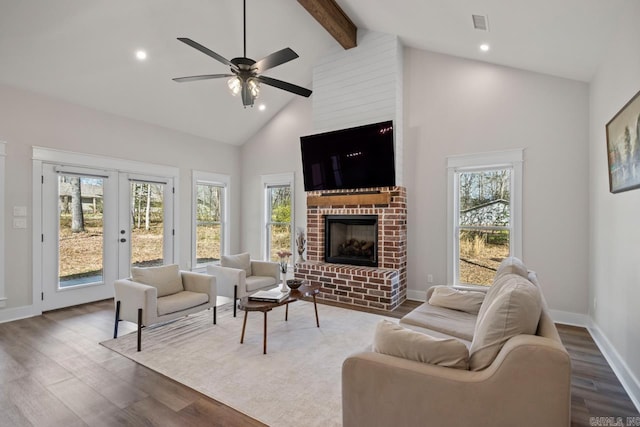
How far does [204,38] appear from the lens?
4.36 metres

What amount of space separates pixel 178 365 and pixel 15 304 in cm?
295

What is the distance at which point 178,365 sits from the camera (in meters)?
2.85

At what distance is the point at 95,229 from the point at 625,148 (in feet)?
20.7

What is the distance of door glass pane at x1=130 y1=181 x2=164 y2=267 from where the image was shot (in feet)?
17.9

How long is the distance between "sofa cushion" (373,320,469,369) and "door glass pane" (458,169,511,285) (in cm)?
335

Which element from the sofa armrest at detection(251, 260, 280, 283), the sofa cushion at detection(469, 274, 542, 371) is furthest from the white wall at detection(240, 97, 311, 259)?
the sofa cushion at detection(469, 274, 542, 371)

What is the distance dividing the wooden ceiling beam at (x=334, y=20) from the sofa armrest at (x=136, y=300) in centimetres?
371

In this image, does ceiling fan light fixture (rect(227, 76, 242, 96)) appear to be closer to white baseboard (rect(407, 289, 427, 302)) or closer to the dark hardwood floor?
the dark hardwood floor

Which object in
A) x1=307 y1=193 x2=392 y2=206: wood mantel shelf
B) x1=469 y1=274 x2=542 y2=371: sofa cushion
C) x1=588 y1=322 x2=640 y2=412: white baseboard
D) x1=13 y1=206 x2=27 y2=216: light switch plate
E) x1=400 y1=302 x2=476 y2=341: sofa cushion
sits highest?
x1=307 y1=193 x2=392 y2=206: wood mantel shelf

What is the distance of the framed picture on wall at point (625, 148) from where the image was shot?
7.34ft

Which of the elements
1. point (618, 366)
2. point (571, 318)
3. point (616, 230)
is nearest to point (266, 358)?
point (618, 366)

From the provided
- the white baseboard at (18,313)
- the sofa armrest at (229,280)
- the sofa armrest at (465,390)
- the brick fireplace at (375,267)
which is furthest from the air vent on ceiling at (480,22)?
the white baseboard at (18,313)

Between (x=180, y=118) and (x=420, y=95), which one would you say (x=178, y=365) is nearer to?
(x=180, y=118)

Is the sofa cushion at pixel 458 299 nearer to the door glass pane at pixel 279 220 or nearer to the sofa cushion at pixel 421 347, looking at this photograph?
the sofa cushion at pixel 421 347
